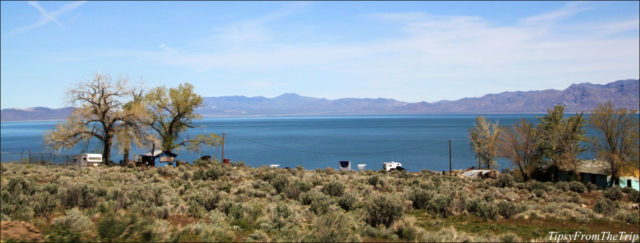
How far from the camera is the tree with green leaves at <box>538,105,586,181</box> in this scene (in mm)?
43312

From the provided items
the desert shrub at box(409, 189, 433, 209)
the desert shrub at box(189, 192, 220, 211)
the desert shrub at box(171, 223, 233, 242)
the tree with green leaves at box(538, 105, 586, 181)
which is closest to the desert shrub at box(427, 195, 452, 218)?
the desert shrub at box(409, 189, 433, 209)

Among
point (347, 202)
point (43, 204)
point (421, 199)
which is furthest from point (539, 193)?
point (43, 204)

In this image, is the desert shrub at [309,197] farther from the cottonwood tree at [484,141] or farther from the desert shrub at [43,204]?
the cottonwood tree at [484,141]

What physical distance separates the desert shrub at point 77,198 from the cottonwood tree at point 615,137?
41.6 metres

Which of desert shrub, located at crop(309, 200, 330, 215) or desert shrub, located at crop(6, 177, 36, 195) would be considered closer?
desert shrub, located at crop(309, 200, 330, 215)

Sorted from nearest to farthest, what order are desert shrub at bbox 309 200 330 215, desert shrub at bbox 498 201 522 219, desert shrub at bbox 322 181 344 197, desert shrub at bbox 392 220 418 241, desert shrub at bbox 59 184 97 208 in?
desert shrub at bbox 392 220 418 241 → desert shrub at bbox 309 200 330 215 → desert shrub at bbox 59 184 97 208 → desert shrub at bbox 498 201 522 219 → desert shrub at bbox 322 181 344 197

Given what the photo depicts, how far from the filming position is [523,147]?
153ft

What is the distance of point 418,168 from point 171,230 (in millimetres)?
66113

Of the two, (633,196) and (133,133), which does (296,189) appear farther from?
(133,133)

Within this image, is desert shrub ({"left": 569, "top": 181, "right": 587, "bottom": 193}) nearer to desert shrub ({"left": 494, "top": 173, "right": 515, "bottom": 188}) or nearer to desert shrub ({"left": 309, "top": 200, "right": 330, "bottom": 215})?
desert shrub ({"left": 494, "top": 173, "right": 515, "bottom": 188})

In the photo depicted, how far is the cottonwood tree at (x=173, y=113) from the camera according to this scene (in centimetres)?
4850

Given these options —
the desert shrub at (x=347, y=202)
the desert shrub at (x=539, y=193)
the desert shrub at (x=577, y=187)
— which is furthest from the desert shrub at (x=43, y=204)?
the desert shrub at (x=577, y=187)

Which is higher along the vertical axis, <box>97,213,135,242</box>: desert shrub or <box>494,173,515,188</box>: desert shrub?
<box>97,213,135,242</box>: desert shrub

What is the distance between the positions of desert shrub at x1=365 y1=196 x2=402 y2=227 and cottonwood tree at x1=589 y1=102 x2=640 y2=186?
3574 cm
